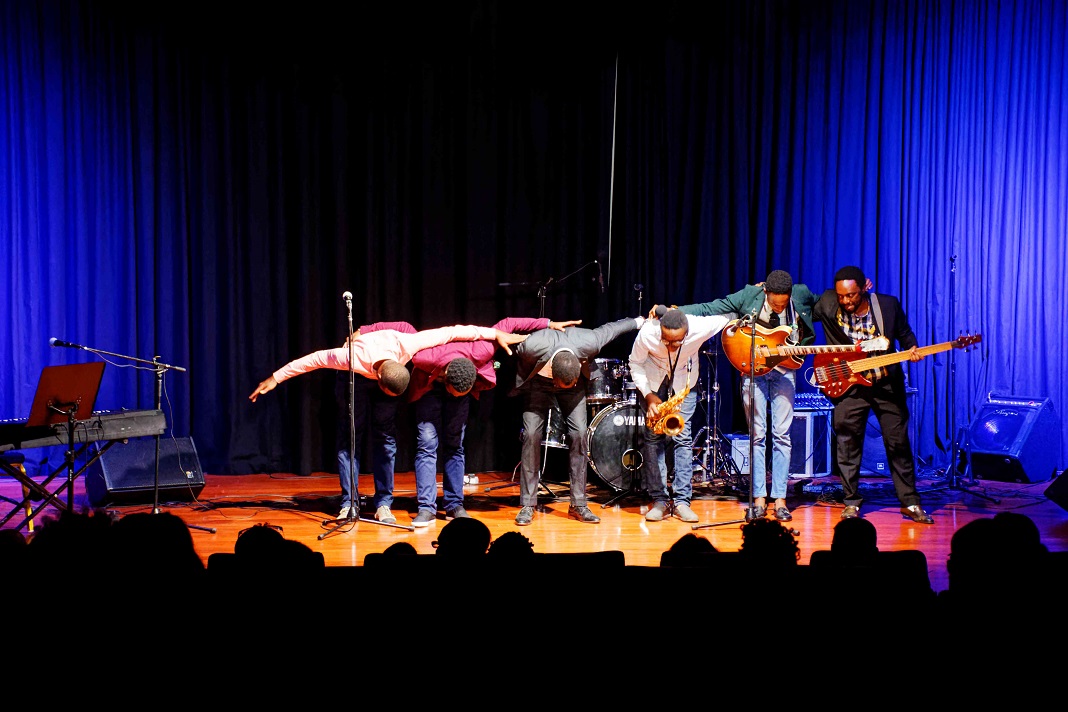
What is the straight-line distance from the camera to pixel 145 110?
8.80 m

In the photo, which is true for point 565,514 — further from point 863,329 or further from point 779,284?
point 863,329

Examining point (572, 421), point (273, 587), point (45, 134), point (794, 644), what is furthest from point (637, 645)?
point (45, 134)

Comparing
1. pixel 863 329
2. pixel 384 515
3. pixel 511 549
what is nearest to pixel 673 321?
pixel 863 329

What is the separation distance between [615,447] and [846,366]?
1.98 meters

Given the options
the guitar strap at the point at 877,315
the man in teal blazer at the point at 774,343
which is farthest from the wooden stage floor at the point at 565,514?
the guitar strap at the point at 877,315

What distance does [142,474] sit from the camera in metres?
7.50

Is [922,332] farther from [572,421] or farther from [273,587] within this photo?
[273,587]

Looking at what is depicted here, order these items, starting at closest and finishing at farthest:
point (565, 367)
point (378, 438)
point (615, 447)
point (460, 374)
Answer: point (460, 374)
point (565, 367)
point (378, 438)
point (615, 447)

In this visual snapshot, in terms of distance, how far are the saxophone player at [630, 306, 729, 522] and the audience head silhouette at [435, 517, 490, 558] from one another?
133 inches

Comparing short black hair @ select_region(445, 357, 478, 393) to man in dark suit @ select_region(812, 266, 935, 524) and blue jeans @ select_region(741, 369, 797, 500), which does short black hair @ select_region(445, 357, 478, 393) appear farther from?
man in dark suit @ select_region(812, 266, 935, 524)

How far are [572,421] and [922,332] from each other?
392 centimetres

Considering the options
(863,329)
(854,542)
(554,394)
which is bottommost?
(854,542)

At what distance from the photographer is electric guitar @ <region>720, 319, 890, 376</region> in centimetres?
663

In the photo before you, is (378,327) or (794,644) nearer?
(794,644)
